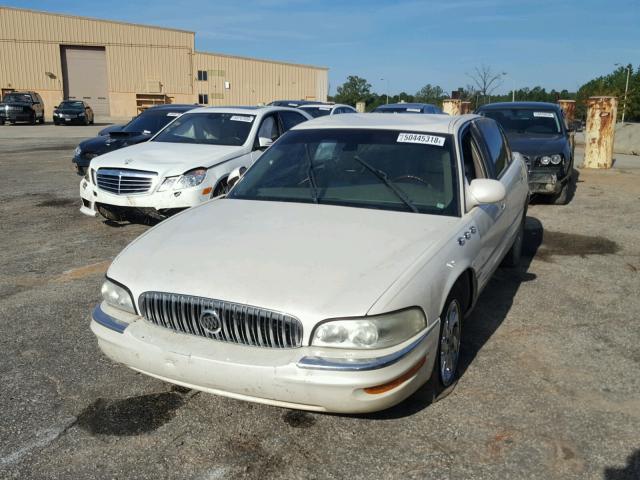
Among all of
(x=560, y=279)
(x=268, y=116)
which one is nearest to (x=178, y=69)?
(x=268, y=116)

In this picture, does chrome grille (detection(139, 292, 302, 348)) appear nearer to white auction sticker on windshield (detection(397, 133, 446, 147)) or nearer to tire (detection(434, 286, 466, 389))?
tire (detection(434, 286, 466, 389))

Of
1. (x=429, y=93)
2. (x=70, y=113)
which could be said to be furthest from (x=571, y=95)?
(x=70, y=113)

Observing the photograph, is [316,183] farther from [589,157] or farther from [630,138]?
[630,138]

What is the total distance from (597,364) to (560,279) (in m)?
1.97

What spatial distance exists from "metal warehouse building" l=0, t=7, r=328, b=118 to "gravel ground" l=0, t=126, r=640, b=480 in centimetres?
4606

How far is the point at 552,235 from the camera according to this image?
766 cm

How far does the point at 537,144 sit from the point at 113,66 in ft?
145

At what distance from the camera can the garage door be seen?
47.0m

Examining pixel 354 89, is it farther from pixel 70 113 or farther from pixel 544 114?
pixel 544 114

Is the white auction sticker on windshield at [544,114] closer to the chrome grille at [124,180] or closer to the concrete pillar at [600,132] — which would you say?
the concrete pillar at [600,132]

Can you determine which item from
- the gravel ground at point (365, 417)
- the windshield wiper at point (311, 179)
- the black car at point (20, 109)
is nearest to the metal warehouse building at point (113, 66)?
the black car at point (20, 109)

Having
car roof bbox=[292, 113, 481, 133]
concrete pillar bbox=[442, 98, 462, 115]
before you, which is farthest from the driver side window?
concrete pillar bbox=[442, 98, 462, 115]

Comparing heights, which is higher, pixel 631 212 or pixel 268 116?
pixel 268 116

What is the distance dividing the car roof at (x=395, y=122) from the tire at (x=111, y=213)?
3.32m
